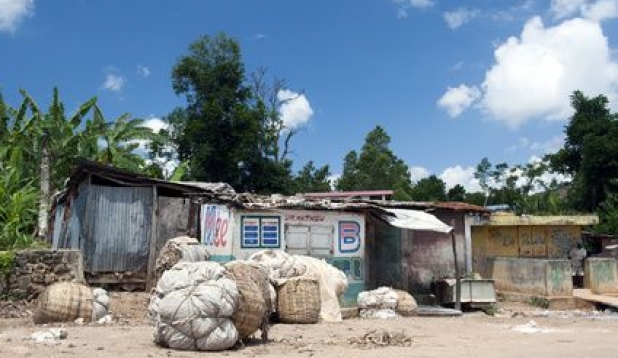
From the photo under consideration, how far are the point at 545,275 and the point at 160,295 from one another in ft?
40.1

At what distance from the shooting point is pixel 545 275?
17.2 meters

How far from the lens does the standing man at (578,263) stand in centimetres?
2273

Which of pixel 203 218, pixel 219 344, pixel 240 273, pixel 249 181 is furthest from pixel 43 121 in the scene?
pixel 219 344

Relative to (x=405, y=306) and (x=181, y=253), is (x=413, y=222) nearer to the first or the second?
(x=405, y=306)

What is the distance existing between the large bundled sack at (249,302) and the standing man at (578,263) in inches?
647

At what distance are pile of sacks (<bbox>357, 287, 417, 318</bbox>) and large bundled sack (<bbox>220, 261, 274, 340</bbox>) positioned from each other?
15.5ft

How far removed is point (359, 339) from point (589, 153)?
2543 cm

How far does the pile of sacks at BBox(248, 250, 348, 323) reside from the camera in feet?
37.8

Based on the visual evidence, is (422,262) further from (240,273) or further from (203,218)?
(240,273)

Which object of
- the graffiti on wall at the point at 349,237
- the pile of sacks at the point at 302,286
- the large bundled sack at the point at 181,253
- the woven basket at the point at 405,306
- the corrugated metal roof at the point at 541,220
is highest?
the corrugated metal roof at the point at 541,220

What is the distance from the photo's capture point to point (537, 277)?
690 inches

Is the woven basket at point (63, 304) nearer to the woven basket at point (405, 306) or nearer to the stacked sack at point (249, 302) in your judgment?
the stacked sack at point (249, 302)

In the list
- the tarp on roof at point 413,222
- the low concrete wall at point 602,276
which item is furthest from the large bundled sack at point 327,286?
the low concrete wall at point 602,276

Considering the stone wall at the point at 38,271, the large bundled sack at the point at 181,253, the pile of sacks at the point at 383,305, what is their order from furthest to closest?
1. the pile of sacks at the point at 383,305
2. the large bundled sack at the point at 181,253
3. the stone wall at the point at 38,271
